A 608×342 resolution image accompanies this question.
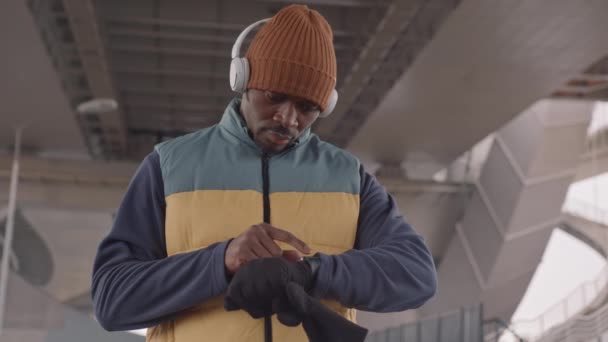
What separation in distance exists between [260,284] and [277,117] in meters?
0.46

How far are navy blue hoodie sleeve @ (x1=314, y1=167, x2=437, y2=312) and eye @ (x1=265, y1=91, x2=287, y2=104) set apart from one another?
279mm

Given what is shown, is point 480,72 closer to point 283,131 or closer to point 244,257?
point 283,131

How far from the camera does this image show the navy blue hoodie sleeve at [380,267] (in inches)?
82.4

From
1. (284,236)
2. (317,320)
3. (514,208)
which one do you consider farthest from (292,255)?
(514,208)

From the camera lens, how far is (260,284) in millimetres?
1911

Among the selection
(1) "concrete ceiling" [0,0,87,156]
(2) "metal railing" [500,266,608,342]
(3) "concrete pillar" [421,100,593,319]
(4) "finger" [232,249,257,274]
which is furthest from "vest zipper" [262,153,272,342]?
(3) "concrete pillar" [421,100,593,319]

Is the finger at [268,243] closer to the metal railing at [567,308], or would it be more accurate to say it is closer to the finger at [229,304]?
the finger at [229,304]

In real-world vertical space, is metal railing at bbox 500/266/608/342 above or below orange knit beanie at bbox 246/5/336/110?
below

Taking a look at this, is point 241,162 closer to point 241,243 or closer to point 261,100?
point 261,100

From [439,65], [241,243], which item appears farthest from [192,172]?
[439,65]

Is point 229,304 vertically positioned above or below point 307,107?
below

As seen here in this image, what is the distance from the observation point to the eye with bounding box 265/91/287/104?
2256 millimetres

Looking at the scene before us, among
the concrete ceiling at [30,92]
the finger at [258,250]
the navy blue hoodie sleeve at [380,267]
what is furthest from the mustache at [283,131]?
the concrete ceiling at [30,92]

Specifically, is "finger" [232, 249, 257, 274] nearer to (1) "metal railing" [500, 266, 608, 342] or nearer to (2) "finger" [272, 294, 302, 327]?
(2) "finger" [272, 294, 302, 327]
